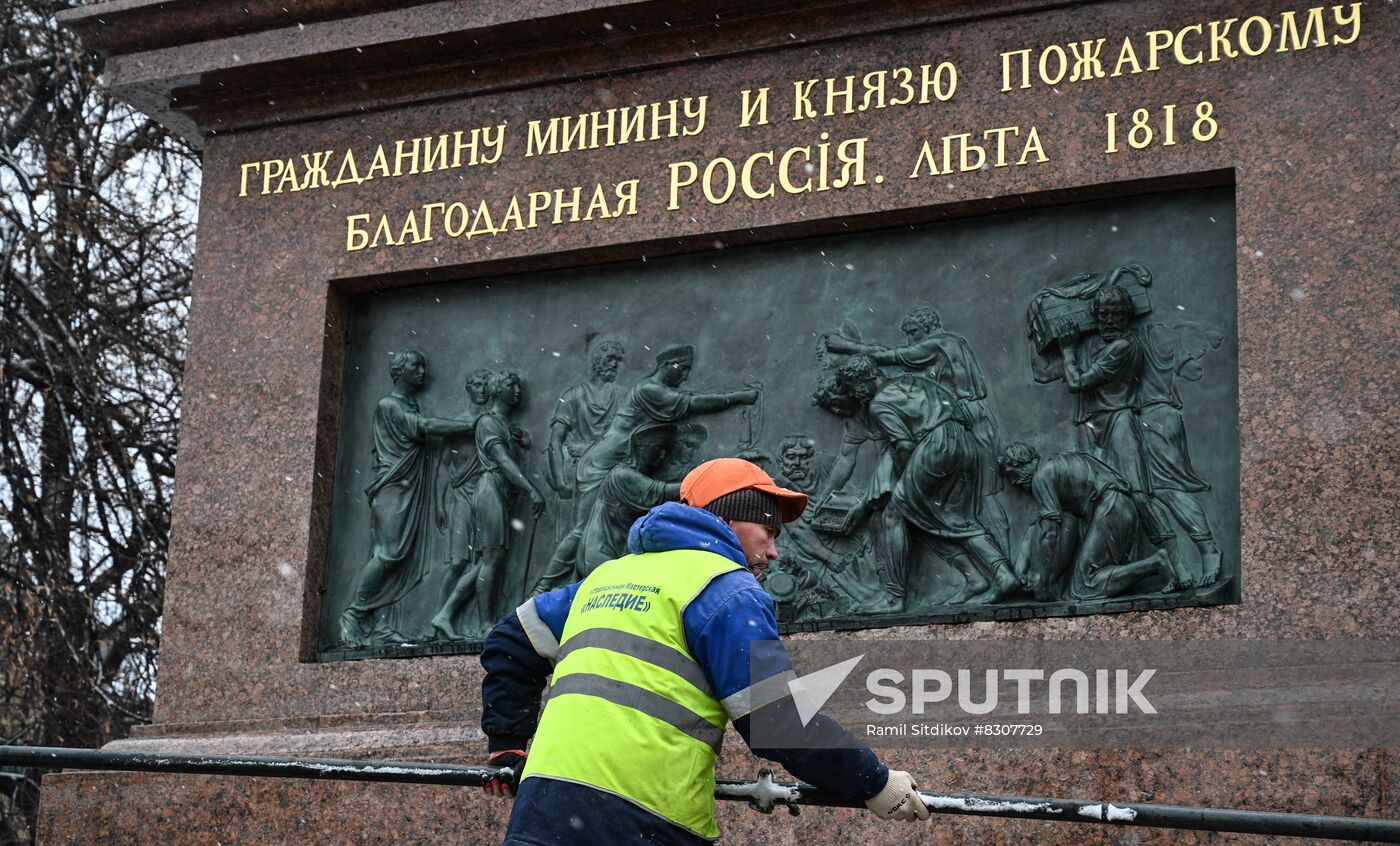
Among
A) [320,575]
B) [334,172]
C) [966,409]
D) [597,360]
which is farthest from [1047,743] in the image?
[334,172]

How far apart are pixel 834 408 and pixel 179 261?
24.4 feet

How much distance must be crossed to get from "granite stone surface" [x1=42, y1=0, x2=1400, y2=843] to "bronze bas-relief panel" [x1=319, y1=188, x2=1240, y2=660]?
0.14 m

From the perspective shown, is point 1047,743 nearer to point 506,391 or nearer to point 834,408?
point 834,408

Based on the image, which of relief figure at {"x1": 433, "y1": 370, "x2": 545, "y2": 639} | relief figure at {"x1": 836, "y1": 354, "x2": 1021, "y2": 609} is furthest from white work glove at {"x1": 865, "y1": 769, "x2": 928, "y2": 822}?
relief figure at {"x1": 433, "y1": 370, "x2": 545, "y2": 639}

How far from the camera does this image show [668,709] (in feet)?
17.0

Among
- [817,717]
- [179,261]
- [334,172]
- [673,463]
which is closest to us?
[817,717]

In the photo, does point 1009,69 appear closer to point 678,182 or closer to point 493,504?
point 678,182

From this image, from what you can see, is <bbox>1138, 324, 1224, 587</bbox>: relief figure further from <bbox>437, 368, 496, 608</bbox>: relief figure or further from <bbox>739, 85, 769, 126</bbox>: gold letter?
<bbox>437, 368, 496, 608</bbox>: relief figure

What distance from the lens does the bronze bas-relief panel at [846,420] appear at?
8703 mm

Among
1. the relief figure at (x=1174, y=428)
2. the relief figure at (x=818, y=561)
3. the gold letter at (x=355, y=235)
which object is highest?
the gold letter at (x=355, y=235)

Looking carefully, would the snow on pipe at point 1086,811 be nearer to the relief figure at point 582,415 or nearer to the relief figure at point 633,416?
the relief figure at point 633,416

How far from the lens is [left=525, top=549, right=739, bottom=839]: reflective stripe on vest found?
5.10 metres

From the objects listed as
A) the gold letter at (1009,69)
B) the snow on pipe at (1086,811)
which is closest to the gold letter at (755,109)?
the gold letter at (1009,69)

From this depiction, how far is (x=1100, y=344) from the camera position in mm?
8891
